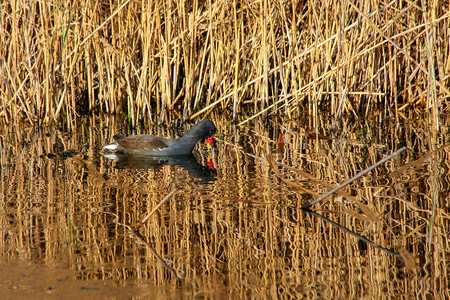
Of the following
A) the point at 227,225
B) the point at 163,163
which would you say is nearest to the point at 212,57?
the point at 163,163

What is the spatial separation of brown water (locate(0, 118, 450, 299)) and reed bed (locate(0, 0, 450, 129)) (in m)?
1.40

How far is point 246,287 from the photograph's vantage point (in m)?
3.09

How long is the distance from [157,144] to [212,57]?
2011mm

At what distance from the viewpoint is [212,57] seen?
8023 millimetres

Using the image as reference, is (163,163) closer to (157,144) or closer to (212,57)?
(157,144)

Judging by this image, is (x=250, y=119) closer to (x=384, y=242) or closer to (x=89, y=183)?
(x=89, y=183)

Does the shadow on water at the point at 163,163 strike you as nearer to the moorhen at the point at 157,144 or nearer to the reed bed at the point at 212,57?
the moorhen at the point at 157,144

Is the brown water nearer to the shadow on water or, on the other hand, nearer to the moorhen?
the shadow on water

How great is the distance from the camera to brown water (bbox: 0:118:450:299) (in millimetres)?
3133

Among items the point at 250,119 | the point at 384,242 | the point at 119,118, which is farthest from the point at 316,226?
the point at 119,118

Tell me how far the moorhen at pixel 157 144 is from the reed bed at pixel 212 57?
128 centimetres

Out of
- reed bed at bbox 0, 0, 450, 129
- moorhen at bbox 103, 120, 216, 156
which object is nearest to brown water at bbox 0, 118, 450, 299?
moorhen at bbox 103, 120, 216, 156

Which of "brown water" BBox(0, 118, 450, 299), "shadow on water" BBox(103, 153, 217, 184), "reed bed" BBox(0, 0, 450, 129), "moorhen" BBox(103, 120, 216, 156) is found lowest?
"brown water" BBox(0, 118, 450, 299)

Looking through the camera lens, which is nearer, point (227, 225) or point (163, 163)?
point (227, 225)
